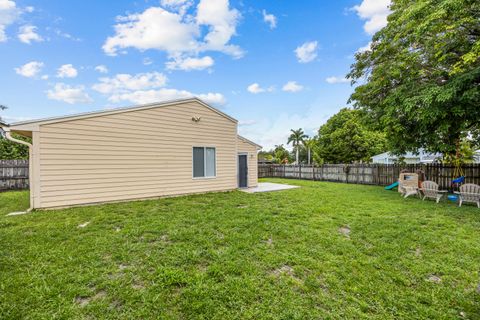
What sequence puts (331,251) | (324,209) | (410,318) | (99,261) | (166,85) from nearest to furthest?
(410,318) < (99,261) < (331,251) < (324,209) < (166,85)

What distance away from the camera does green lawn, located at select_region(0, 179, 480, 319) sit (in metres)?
2.14

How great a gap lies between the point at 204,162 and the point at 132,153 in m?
2.77

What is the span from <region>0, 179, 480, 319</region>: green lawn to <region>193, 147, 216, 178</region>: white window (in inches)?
148

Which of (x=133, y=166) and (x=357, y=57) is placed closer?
(x=133, y=166)

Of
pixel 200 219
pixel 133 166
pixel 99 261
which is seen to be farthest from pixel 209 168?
pixel 99 261

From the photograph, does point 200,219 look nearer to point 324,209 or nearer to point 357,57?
point 324,209

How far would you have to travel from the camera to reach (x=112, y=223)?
15.8 ft

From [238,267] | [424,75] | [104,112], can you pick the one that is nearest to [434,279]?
[238,267]

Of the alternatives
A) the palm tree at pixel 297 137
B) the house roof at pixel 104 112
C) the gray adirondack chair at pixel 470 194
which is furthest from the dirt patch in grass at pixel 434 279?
the palm tree at pixel 297 137

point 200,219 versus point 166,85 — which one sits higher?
point 166,85

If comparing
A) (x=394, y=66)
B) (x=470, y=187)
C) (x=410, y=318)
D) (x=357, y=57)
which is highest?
(x=357, y=57)

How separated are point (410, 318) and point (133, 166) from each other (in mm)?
7667

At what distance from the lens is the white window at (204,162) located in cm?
886

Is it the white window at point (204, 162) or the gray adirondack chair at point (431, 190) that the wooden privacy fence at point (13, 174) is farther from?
the gray adirondack chair at point (431, 190)
